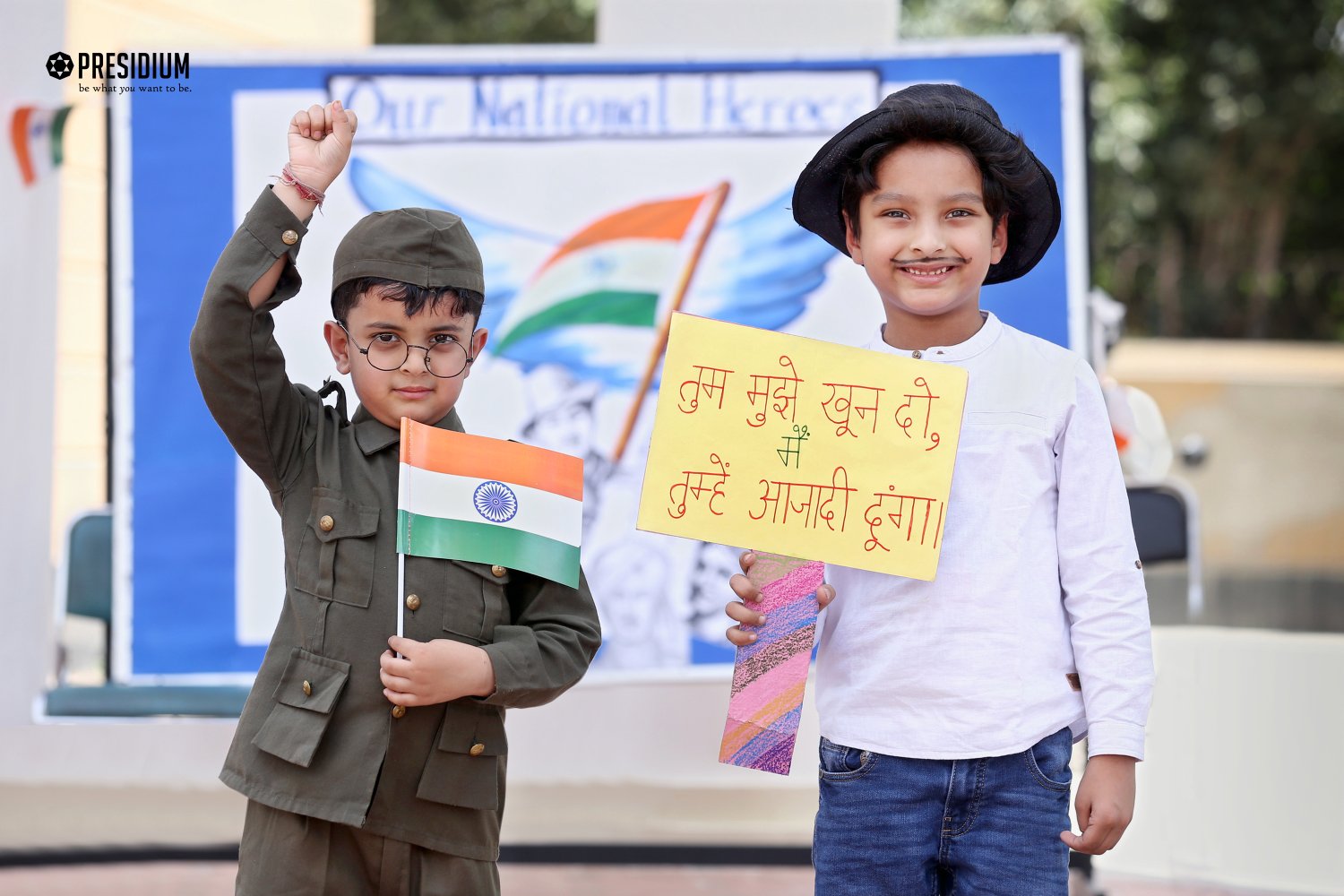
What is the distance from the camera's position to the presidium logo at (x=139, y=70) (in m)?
3.85

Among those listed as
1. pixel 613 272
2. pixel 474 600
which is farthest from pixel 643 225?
pixel 474 600

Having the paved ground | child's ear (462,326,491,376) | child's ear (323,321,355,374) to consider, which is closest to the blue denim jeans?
child's ear (462,326,491,376)

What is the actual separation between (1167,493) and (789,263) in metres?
1.30

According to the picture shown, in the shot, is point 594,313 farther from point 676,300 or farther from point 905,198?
point 905,198

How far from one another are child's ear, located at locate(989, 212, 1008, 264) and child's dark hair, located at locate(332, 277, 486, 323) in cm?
69

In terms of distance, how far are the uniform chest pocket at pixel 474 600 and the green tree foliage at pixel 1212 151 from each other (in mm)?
14487

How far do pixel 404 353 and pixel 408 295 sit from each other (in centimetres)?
8

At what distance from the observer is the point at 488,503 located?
1.86 m

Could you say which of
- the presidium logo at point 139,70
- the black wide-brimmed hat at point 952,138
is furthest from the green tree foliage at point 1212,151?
Result: the black wide-brimmed hat at point 952,138

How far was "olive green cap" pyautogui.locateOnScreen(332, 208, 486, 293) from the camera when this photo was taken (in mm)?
1822

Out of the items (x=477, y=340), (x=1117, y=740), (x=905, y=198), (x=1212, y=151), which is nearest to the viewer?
(x=1117, y=740)

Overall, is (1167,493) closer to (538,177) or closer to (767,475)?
(538,177)

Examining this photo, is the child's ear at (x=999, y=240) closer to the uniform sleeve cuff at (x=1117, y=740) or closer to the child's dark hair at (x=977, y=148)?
the child's dark hair at (x=977, y=148)

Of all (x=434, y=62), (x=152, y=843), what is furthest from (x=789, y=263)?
(x=152, y=843)
